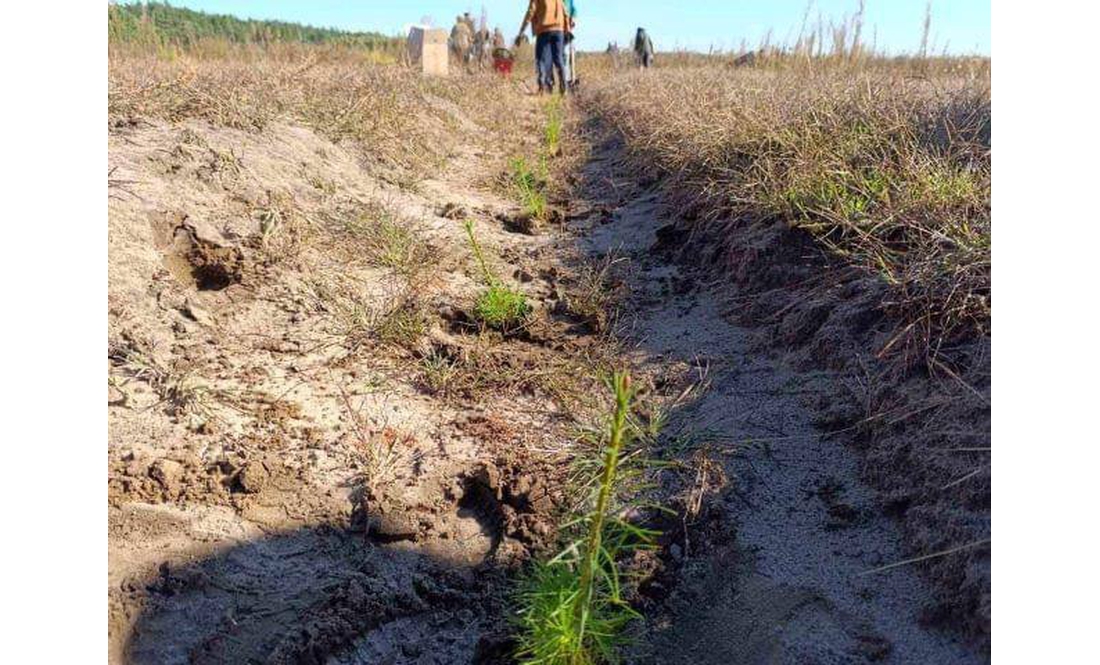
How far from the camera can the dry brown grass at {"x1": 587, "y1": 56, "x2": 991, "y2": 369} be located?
230 cm

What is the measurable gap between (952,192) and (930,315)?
797 millimetres

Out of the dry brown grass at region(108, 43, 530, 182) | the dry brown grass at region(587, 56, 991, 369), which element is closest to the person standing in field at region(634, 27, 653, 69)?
the dry brown grass at region(108, 43, 530, 182)

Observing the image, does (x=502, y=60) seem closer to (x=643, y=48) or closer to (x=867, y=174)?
(x=643, y=48)

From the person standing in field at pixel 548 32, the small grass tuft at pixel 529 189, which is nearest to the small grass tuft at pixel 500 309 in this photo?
the small grass tuft at pixel 529 189

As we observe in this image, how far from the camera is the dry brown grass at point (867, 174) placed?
2301 millimetres

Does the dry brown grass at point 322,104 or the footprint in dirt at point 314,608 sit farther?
the dry brown grass at point 322,104

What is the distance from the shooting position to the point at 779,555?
6.10ft

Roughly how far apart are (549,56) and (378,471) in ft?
30.0

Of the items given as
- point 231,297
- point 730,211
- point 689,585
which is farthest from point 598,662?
point 730,211

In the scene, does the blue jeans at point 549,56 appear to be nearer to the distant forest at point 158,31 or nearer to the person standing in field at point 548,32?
the person standing in field at point 548,32

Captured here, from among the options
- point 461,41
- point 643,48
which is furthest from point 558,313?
point 643,48

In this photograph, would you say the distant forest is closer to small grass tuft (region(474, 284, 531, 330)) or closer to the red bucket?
the red bucket

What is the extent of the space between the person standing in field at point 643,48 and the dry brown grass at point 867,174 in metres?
10.8

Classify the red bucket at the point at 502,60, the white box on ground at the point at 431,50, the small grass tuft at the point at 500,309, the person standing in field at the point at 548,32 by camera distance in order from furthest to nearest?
the red bucket at the point at 502,60, the white box on ground at the point at 431,50, the person standing in field at the point at 548,32, the small grass tuft at the point at 500,309
